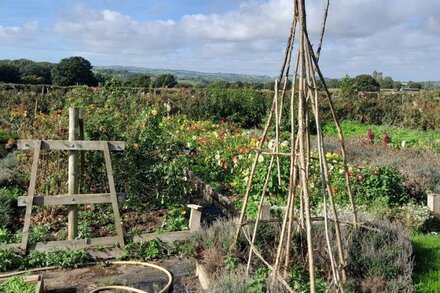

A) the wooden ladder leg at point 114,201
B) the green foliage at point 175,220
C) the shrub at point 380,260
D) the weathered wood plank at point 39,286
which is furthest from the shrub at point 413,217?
the weathered wood plank at point 39,286

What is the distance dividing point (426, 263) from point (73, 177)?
159 inches

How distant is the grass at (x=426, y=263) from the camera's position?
14.6 ft

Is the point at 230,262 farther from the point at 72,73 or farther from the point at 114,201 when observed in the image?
the point at 72,73

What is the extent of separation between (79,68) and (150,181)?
24531mm

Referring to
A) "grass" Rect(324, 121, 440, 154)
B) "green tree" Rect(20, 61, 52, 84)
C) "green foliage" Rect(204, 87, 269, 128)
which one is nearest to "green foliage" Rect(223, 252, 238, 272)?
"grass" Rect(324, 121, 440, 154)

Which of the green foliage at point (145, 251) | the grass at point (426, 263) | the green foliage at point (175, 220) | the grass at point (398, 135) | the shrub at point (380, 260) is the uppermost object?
the grass at point (398, 135)

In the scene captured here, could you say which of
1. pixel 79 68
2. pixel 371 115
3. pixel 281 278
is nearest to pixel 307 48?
pixel 281 278

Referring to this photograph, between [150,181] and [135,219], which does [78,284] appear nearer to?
[135,219]

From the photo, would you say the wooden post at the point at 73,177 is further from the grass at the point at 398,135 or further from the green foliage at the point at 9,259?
the grass at the point at 398,135

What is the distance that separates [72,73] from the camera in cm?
2936

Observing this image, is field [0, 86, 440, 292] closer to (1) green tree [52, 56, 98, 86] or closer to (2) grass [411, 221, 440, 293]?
(2) grass [411, 221, 440, 293]

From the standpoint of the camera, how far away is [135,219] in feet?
20.7

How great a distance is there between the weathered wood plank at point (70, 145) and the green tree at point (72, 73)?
2428 cm

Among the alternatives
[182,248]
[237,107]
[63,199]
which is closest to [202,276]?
[182,248]
